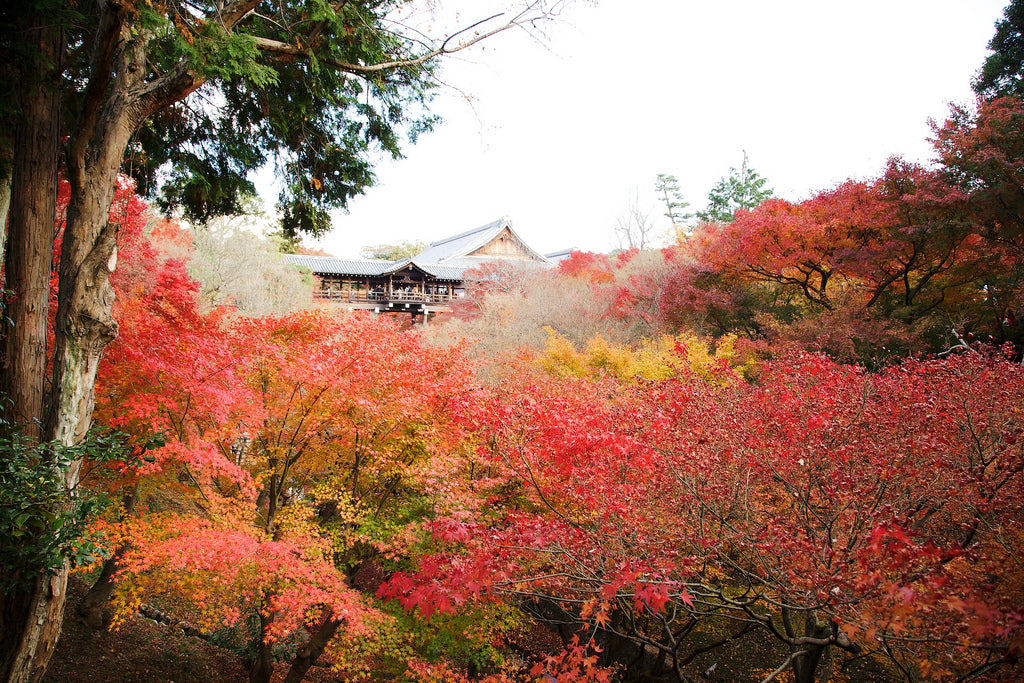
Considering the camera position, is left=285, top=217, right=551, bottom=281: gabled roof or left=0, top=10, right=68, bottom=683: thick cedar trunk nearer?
left=0, top=10, right=68, bottom=683: thick cedar trunk

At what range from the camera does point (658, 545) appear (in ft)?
11.6

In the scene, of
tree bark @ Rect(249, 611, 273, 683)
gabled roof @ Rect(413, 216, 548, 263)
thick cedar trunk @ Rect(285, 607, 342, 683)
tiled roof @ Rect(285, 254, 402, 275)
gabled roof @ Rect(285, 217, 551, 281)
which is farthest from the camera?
gabled roof @ Rect(413, 216, 548, 263)

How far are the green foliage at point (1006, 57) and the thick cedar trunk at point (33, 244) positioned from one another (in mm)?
16858

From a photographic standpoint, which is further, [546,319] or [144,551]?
[546,319]

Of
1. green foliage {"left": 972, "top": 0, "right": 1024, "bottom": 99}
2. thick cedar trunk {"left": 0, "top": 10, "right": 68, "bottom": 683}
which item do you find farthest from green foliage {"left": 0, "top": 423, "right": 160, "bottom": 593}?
green foliage {"left": 972, "top": 0, "right": 1024, "bottom": 99}

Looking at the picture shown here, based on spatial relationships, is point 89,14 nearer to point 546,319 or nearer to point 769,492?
point 769,492

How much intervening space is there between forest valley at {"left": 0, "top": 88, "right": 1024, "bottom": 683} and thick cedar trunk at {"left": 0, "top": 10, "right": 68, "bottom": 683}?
67 centimetres

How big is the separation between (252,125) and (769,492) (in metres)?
7.30

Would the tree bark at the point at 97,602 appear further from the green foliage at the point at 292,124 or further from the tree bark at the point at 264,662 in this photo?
the green foliage at the point at 292,124

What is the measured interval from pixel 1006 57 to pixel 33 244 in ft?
59.4

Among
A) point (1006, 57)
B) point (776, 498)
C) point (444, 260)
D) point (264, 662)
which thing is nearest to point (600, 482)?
point (776, 498)

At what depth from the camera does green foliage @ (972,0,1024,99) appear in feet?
39.3

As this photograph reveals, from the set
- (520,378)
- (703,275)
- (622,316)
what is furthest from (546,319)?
(520,378)

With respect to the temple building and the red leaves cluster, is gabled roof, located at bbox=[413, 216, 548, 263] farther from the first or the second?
the red leaves cluster
